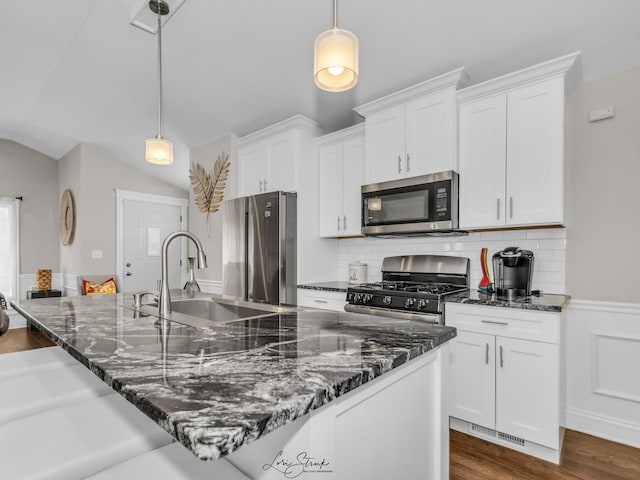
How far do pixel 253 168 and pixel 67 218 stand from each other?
352cm

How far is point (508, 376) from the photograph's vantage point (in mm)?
2088

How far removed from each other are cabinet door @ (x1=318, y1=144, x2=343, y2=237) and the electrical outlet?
1911 millimetres

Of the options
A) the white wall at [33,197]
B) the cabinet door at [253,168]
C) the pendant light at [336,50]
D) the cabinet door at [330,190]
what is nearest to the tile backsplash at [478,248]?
the cabinet door at [330,190]

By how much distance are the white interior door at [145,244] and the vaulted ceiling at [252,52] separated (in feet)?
4.93

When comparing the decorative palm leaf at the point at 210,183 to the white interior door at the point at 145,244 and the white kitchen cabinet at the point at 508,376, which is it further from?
the white kitchen cabinet at the point at 508,376

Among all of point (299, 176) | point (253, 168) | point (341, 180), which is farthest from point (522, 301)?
point (253, 168)

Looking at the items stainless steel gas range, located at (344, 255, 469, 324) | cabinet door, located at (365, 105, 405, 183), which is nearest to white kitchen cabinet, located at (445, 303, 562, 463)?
stainless steel gas range, located at (344, 255, 469, 324)

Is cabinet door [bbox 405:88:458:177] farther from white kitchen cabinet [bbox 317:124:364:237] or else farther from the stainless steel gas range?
the stainless steel gas range

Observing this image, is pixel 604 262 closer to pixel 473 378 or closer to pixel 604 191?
pixel 604 191

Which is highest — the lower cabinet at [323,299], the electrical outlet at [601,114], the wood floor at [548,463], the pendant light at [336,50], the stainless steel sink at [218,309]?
the electrical outlet at [601,114]

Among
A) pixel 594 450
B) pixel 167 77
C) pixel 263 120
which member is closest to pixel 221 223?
pixel 263 120

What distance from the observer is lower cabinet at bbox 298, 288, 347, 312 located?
2.98m

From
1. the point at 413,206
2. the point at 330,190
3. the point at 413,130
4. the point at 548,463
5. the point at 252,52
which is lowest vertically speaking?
the point at 548,463

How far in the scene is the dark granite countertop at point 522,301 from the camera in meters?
1.98
